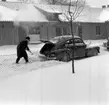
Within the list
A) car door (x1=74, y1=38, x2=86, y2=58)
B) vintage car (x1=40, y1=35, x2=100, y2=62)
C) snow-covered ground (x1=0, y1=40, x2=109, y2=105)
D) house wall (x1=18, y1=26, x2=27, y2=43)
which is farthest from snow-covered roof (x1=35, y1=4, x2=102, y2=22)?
snow-covered ground (x1=0, y1=40, x2=109, y2=105)

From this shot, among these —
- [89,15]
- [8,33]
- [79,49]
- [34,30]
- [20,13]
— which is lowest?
[79,49]

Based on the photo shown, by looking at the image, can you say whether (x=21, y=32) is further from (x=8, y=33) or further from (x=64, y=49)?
→ (x=64, y=49)

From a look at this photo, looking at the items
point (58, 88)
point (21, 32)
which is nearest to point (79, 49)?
point (58, 88)

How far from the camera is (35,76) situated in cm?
670

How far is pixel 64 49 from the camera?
11.8m

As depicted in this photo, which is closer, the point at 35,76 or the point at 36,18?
the point at 35,76

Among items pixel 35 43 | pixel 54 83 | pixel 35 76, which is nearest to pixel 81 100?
pixel 54 83

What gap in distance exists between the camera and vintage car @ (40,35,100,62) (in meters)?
11.8

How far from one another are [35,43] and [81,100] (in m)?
18.8

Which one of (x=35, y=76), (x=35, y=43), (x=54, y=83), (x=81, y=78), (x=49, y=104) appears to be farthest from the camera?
(x=35, y=43)

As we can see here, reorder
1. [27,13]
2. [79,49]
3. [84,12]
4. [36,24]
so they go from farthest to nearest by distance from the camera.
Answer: [84,12]
[27,13]
[36,24]
[79,49]

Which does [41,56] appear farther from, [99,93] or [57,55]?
[99,93]

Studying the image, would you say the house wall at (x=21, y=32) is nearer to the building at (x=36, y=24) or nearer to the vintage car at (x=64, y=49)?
the building at (x=36, y=24)

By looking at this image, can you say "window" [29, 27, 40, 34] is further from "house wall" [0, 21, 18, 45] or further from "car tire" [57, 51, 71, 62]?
"car tire" [57, 51, 71, 62]
